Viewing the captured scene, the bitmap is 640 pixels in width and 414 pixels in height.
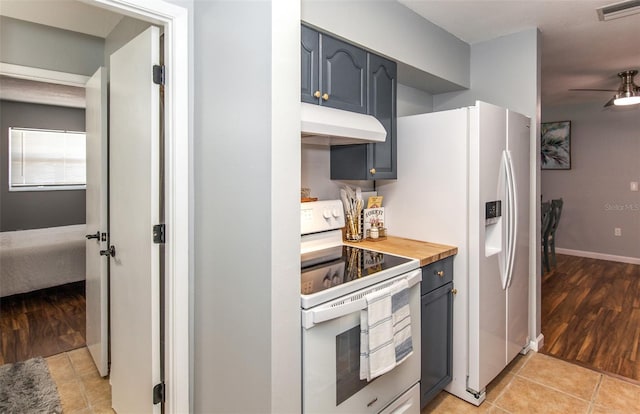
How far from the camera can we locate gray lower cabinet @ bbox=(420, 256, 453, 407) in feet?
6.57

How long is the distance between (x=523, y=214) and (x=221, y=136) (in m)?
2.20

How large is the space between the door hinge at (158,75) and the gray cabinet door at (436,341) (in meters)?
1.68

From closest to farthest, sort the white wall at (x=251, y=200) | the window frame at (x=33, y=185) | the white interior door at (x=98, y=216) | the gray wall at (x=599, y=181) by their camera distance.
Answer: the white wall at (x=251, y=200) → the white interior door at (x=98, y=216) → the window frame at (x=33, y=185) → the gray wall at (x=599, y=181)

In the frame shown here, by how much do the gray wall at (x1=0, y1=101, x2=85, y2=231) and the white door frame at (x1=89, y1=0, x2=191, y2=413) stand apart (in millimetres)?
4569

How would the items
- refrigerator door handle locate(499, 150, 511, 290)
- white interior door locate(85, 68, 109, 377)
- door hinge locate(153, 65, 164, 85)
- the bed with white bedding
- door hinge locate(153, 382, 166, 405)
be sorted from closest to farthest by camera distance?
1. door hinge locate(153, 65, 164, 85)
2. door hinge locate(153, 382, 166, 405)
3. white interior door locate(85, 68, 109, 377)
4. refrigerator door handle locate(499, 150, 511, 290)
5. the bed with white bedding

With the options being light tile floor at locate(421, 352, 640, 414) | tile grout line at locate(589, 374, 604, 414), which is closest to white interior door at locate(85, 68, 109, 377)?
light tile floor at locate(421, 352, 640, 414)

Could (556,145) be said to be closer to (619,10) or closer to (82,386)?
(619,10)

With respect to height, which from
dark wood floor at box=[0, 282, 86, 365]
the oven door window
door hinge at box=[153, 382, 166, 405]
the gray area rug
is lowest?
the gray area rug

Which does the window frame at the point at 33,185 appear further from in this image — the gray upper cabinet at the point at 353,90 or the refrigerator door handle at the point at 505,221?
the refrigerator door handle at the point at 505,221

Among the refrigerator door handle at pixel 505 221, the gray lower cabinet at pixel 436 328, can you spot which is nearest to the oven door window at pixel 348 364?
the gray lower cabinet at pixel 436 328

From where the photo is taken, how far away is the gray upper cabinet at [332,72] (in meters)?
1.79

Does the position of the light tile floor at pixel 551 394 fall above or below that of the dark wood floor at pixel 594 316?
below

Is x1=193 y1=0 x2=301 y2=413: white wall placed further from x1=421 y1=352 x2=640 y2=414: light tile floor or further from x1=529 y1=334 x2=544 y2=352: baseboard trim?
x1=529 y1=334 x2=544 y2=352: baseboard trim

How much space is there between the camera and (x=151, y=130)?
1.66 m
